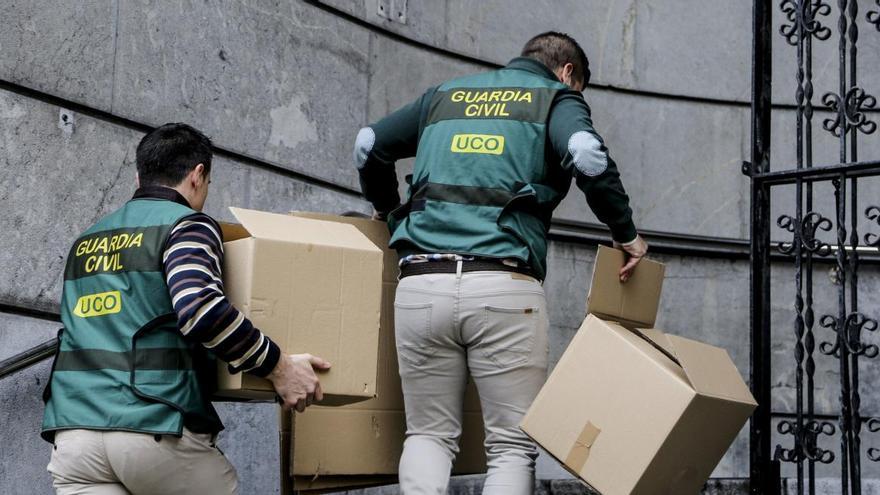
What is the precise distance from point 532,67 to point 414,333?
953mm

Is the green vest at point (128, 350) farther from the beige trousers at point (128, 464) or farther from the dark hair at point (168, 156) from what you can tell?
the dark hair at point (168, 156)

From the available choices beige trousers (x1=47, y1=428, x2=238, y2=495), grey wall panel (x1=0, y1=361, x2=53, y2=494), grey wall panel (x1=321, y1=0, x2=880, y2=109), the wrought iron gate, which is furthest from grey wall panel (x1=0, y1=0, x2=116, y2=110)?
grey wall panel (x1=321, y1=0, x2=880, y2=109)

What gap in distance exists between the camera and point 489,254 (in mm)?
3812

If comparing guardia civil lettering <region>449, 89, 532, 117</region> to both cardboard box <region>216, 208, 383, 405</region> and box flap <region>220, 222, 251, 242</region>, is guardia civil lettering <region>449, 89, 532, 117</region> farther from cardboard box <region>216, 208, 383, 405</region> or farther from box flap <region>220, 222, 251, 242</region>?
box flap <region>220, 222, 251, 242</region>

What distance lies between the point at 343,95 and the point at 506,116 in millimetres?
2183

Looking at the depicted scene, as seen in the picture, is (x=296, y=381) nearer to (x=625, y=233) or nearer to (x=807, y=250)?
(x=625, y=233)

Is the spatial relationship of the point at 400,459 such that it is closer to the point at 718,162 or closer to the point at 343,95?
the point at 343,95

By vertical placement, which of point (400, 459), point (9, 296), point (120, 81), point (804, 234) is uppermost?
point (120, 81)

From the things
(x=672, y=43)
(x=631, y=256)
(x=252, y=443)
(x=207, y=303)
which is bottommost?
Answer: (x=252, y=443)

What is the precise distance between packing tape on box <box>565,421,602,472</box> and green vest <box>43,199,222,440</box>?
41.5 inches

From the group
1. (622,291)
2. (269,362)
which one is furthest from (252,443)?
(269,362)

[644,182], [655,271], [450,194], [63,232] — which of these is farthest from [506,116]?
[644,182]

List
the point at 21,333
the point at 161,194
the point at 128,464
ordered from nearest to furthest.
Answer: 1. the point at 128,464
2. the point at 161,194
3. the point at 21,333

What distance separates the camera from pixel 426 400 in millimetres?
3883
